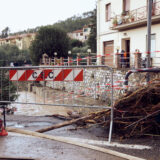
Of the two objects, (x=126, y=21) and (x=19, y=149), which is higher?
(x=126, y=21)

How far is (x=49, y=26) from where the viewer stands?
43.3m

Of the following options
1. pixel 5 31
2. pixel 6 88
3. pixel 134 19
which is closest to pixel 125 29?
pixel 134 19

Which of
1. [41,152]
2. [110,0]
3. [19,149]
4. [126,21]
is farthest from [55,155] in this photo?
[110,0]

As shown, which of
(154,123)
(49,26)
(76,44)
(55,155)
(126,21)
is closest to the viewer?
(55,155)

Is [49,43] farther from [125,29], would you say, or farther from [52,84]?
[52,84]

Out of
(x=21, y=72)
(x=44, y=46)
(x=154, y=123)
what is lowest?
(x=154, y=123)

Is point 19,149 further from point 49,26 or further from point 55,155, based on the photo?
point 49,26

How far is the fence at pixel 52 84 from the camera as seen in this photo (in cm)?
588

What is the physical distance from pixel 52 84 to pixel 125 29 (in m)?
17.1

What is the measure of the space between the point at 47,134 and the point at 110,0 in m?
20.8

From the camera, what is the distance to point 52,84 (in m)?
6.54

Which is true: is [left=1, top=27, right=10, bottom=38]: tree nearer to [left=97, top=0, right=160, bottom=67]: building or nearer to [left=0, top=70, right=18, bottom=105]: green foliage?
[left=97, top=0, right=160, bottom=67]: building

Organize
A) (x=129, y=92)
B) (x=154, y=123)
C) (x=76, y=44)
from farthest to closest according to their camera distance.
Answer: (x=76, y=44) < (x=129, y=92) < (x=154, y=123)

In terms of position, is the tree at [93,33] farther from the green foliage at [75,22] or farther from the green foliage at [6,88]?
the green foliage at [75,22]
